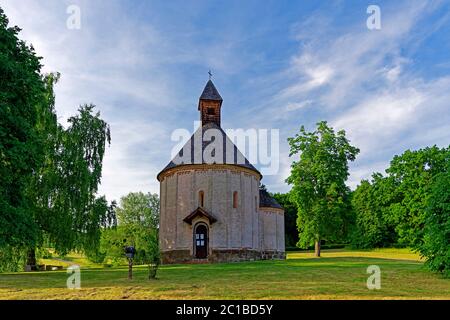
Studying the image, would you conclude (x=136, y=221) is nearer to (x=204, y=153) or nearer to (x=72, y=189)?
(x=204, y=153)

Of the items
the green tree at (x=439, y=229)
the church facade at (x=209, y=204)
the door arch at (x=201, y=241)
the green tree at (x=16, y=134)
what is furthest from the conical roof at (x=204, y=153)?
the green tree at (x=439, y=229)

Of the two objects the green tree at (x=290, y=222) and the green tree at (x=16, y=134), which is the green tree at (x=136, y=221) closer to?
the green tree at (x=290, y=222)

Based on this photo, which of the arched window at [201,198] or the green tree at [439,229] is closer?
the green tree at [439,229]

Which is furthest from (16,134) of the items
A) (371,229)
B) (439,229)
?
(371,229)

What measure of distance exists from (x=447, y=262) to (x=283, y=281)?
27.2 ft

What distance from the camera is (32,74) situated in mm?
21531

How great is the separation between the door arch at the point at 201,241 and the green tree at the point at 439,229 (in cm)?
1823

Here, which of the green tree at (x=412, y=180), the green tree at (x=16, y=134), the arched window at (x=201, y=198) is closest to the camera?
the green tree at (x=16, y=134)

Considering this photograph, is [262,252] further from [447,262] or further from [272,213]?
[447,262]

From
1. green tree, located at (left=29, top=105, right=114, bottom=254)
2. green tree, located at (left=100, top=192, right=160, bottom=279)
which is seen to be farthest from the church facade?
green tree, located at (left=100, top=192, right=160, bottom=279)

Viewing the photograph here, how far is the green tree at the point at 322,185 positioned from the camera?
42.1m

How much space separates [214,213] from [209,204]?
867mm

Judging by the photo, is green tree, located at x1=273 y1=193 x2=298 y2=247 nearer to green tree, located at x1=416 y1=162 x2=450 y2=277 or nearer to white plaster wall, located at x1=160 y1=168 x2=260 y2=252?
white plaster wall, located at x1=160 y1=168 x2=260 y2=252
